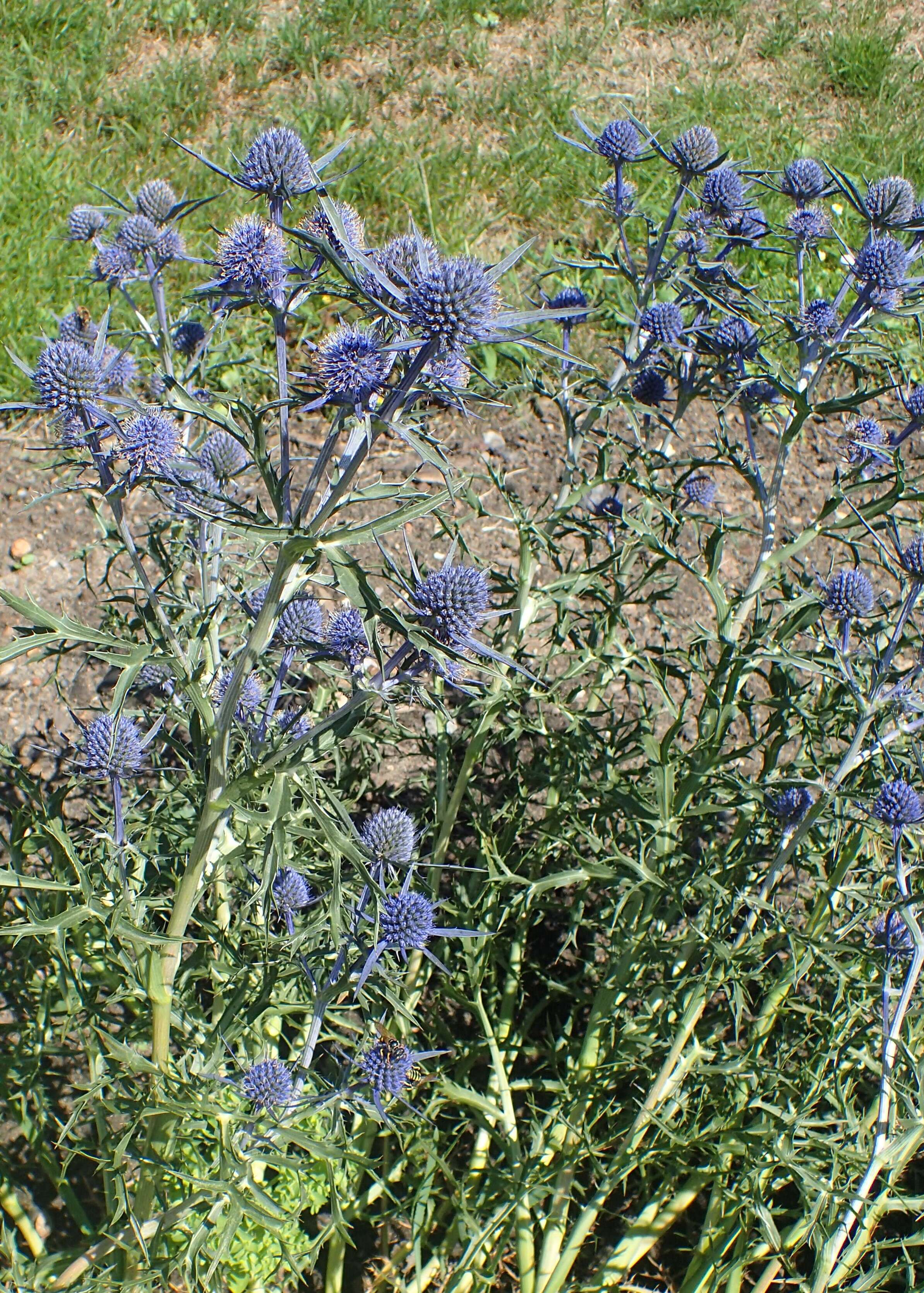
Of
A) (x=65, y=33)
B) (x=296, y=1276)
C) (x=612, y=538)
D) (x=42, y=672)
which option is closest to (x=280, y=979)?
(x=296, y=1276)

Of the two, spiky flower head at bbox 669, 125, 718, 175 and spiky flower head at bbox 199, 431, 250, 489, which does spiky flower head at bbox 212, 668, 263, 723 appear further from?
spiky flower head at bbox 669, 125, 718, 175

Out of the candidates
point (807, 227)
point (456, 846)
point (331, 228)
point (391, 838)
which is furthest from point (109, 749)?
point (807, 227)

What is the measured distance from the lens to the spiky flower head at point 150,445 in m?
2.00

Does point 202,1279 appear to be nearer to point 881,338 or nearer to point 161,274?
point 161,274

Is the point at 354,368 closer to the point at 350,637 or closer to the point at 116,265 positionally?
the point at 350,637

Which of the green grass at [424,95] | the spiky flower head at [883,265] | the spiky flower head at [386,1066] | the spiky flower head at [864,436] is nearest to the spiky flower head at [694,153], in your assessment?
the spiky flower head at [883,265]

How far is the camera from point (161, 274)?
8.70 feet

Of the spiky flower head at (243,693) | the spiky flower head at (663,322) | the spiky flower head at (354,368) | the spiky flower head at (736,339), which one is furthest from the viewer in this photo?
the spiky flower head at (736,339)

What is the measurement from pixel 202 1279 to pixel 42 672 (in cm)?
235

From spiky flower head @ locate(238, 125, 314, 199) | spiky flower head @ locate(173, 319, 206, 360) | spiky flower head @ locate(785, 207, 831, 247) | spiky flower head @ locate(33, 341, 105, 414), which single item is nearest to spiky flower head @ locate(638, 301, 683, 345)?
spiky flower head @ locate(785, 207, 831, 247)

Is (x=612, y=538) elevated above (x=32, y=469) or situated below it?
below

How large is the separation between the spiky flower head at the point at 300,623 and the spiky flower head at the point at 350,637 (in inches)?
2.5

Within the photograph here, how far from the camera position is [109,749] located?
89.3 inches

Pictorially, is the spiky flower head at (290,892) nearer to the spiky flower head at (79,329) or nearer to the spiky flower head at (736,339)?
the spiky flower head at (79,329)
